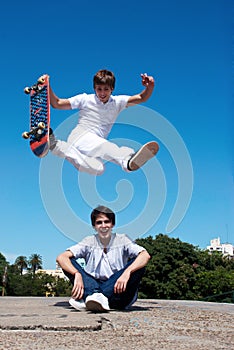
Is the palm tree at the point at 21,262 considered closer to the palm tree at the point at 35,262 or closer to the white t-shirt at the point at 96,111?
the palm tree at the point at 35,262

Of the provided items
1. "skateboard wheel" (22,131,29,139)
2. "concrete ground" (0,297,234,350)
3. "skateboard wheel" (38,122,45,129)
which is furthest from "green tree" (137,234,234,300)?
"concrete ground" (0,297,234,350)

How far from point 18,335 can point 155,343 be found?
3.07 ft

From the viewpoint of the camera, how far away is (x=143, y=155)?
209 inches

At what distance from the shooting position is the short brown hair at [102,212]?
5.35m

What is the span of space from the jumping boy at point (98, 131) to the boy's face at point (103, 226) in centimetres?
49

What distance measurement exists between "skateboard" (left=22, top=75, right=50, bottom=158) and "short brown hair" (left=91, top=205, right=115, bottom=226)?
0.84m

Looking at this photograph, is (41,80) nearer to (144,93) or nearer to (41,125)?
(41,125)

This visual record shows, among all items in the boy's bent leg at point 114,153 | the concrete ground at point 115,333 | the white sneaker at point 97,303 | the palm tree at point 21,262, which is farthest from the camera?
the palm tree at point 21,262

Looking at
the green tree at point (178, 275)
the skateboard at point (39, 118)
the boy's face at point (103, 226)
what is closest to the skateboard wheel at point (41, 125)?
Answer: the skateboard at point (39, 118)

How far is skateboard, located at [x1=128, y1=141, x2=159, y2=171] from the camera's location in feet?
17.2

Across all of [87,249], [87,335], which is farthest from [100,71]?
[87,335]

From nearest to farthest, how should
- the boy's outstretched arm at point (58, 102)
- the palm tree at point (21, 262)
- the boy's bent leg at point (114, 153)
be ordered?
the boy's bent leg at point (114, 153), the boy's outstretched arm at point (58, 102), the palm tree at point (21, 262)

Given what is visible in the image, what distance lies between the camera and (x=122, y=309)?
17.2ft

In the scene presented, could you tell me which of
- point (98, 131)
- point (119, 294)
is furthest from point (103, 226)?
point (98, 131)
